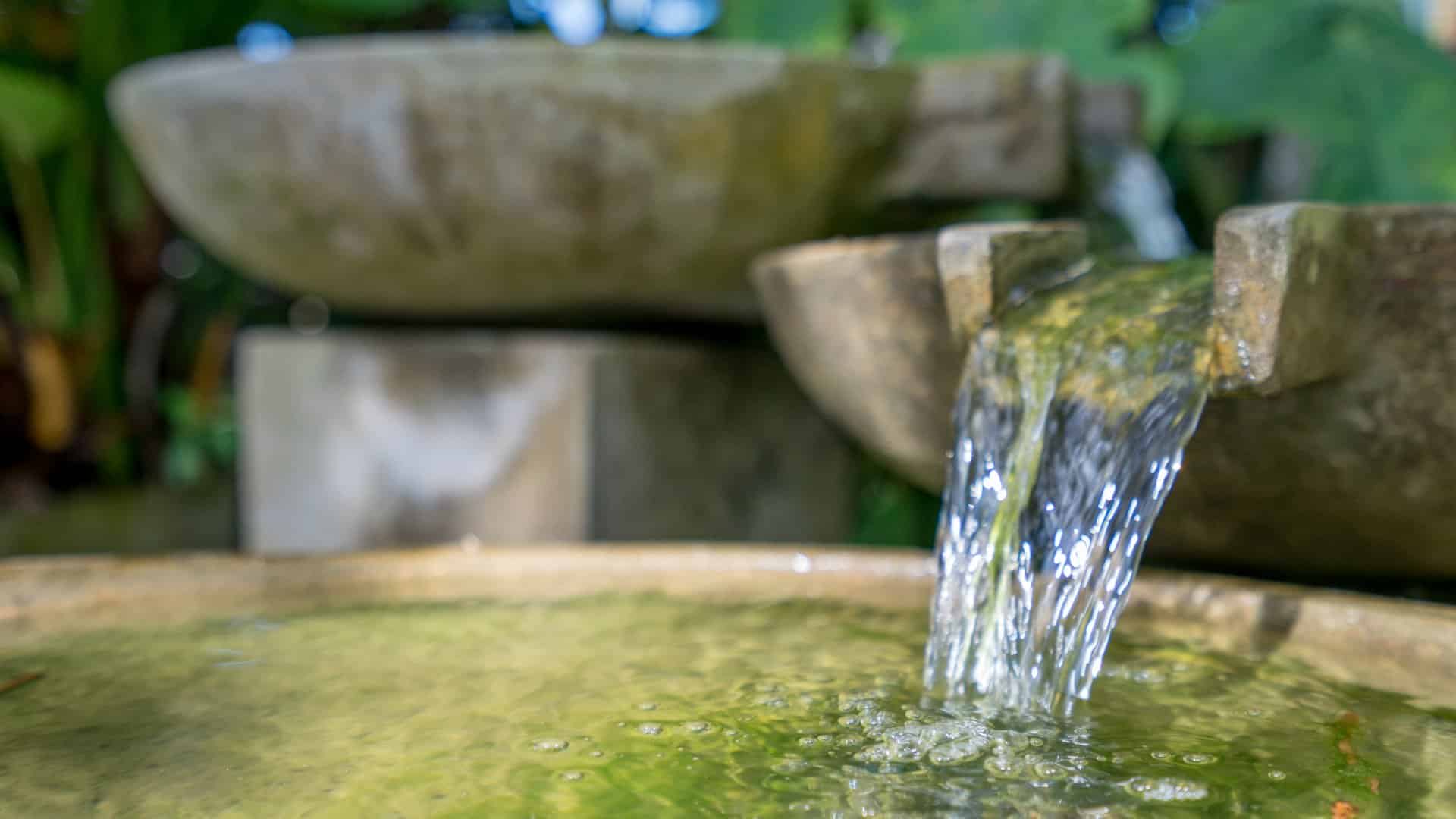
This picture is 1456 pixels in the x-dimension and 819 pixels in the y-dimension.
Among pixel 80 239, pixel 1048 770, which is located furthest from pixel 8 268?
pixel 1048 770

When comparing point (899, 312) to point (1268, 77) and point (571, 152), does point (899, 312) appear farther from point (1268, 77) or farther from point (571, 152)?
point (1268, 77)

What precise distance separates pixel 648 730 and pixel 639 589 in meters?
0.37

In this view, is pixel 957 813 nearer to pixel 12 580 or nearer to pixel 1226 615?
pixel 1226 615

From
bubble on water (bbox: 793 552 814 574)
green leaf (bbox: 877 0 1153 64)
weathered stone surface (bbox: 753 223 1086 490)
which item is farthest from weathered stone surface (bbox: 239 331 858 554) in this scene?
green leaf (bbox: 877 0 1153 64)

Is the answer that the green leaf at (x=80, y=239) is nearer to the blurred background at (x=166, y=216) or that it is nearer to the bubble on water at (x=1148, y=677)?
the blurred background at (x=166, y=216)

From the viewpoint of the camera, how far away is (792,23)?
9.09 ft

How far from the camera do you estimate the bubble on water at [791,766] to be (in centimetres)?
Result: 70

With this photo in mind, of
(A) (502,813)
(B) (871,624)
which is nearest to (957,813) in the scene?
(A) (502,813)

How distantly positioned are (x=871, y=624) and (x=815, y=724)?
277mm

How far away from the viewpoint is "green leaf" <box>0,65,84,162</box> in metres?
2.77

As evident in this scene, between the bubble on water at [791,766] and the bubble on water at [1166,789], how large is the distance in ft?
0.58

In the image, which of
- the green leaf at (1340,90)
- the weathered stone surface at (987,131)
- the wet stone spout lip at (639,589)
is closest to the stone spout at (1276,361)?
the wet stone spout lip at (639,589)

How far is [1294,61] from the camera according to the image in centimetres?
239

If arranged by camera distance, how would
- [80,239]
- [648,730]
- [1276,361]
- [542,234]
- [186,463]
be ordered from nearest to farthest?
[648,730] → [1276,361] → [542,234] → [80,239] → [186,463]
